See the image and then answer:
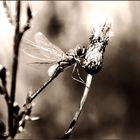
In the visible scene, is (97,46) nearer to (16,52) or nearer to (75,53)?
(75,53)

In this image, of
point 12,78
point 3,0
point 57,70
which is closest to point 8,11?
point 3,0

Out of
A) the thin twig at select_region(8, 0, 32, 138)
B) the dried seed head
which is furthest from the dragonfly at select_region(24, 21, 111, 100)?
the thin twig at select_region(8, 0, 32, 138)

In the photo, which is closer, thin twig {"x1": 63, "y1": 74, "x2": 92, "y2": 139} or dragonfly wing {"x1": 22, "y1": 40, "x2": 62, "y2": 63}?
thin twig {"x1": 63, "y1": 74, "x2": 92, "y2": 139}

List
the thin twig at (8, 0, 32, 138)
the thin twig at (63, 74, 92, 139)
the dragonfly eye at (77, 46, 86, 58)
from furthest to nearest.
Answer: the dragonfly eye at (77, 46, 86, 58) → the thin twig at (63, 74, 92, 139) → the thin twig at (8, 0, 32, 138)

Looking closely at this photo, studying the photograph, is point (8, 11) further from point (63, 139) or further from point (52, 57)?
point (52, 57)

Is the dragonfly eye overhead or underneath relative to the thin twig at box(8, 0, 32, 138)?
underneath

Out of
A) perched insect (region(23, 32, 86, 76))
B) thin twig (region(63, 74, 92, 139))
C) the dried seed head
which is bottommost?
thin twig (region(63, 74, 92, 139))

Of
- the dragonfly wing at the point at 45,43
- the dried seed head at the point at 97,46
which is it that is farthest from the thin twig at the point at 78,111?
the dragonfly wing at the point at 45,43

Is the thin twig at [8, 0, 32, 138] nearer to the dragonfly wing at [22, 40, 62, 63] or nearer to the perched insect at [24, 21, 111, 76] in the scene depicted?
the perched insect at [24, 21, 111, 76]

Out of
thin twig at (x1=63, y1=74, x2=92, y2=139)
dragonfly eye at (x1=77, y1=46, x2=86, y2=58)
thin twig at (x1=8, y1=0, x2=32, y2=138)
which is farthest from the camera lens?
dragonfly eye at (x1=77, y1=46, x2=86, y2=58)
